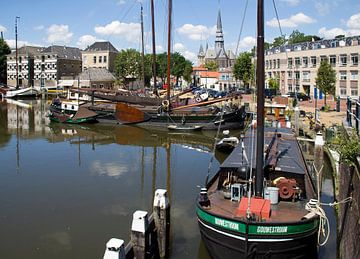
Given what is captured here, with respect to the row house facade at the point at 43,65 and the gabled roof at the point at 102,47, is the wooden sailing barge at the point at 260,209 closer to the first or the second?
the row house facade at the point at 43,65

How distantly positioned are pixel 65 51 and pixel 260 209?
98.5 meters

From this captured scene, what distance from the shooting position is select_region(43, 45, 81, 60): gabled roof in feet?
315

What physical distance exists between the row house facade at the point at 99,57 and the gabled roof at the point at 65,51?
3.31 meters

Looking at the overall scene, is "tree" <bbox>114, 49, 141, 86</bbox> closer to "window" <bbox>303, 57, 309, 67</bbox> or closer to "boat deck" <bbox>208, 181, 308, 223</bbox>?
"window" <bbox>303, 57, 309, 67</bbox>

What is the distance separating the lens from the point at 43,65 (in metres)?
96.0

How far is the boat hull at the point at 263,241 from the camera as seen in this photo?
8977 mm

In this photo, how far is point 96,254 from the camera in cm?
1139

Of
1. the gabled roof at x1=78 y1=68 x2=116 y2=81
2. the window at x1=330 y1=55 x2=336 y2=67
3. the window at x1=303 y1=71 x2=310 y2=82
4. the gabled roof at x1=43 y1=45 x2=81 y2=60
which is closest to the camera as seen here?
the window at x1=330 y1=55 x2=336 y2=67

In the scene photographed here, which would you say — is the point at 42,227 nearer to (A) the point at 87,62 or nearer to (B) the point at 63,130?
(B) the point at 63,130

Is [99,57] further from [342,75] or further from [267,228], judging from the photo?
[267,228]

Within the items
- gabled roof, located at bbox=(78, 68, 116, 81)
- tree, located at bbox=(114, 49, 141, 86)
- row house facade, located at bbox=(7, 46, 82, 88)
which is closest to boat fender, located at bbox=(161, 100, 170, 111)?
gabled roof, located at bbox=(78, 68, 116, 81)

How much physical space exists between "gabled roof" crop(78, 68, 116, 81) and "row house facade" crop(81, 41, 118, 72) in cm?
1159

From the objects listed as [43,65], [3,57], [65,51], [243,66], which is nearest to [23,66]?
[3,57]

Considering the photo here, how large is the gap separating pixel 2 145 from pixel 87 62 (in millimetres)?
74858
